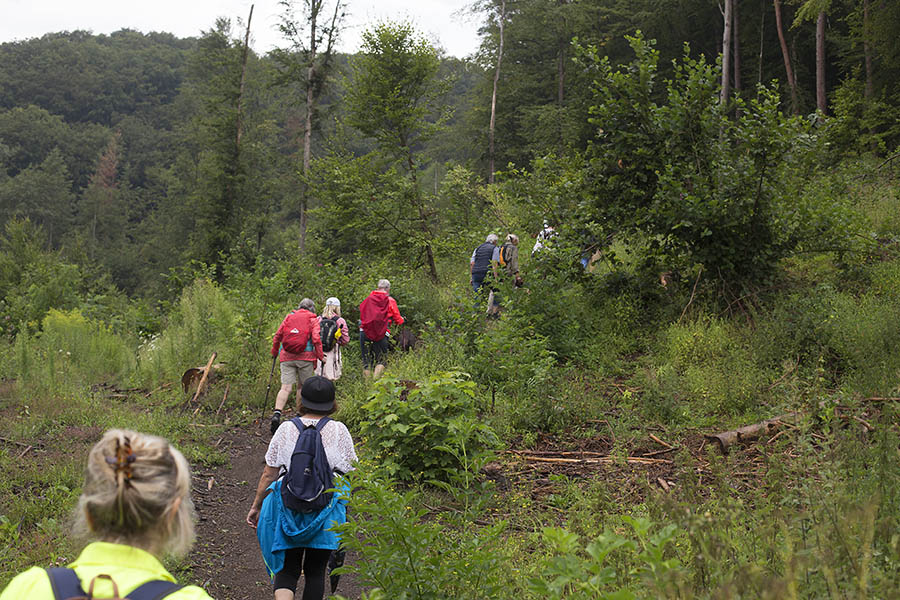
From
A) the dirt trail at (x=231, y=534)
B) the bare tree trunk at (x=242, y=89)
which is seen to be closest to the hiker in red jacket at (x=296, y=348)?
the dirt trail at (x=231, y=534)

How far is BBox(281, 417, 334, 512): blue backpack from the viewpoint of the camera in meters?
4.25

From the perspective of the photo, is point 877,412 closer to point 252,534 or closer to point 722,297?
point 722,297

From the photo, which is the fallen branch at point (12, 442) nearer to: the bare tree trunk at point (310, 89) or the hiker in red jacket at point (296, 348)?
the hiker in red jacket at point (296, 348)

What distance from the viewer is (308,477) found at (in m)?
4.30

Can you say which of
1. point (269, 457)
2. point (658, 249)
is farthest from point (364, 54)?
point (269, 457)

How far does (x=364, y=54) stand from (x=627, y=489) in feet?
52.1

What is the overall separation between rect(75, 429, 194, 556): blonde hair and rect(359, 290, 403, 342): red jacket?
33.3ft

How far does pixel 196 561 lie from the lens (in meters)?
6.03

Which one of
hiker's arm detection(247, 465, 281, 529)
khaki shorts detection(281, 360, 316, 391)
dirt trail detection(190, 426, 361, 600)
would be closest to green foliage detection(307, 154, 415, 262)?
khaki shorts detection(281, 360, 316, 391)

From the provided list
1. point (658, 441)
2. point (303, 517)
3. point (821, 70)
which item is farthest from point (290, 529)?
point (821, 70)

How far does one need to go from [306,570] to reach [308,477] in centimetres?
68

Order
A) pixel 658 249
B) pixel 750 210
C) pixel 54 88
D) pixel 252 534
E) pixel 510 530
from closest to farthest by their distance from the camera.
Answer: pixel 510 530
pixel 252 534
pixel 750 210
pixel 658 249
pixel 54 88

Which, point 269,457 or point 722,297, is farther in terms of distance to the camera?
point 722,297

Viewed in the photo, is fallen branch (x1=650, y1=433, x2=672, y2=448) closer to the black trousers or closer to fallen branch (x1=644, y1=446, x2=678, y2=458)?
fallen branch (x1=644, y1=446, x2=678, y2=458)
